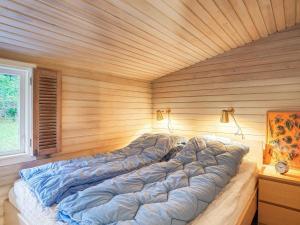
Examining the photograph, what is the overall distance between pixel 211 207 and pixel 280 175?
45.1 inches

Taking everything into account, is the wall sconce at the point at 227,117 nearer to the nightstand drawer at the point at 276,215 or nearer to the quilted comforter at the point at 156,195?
the quilted comforter at the point at 156,195

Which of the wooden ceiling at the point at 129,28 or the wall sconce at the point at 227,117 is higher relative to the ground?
the wooden ceiling at the point at 129,28

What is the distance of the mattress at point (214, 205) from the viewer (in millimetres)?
1259

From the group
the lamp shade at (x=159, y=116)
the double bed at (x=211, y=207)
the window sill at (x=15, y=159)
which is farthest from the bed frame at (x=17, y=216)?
the lamp shade at (x=159, y=116)

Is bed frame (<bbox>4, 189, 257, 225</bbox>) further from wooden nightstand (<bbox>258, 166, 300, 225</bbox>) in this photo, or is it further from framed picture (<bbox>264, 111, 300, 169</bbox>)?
framed picture (<bbox>264, 111, 300, 169</bbox>)

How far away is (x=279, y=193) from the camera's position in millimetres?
2010

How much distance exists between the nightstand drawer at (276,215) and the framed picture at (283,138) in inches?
22.8

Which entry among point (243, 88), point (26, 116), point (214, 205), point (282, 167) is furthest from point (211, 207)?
point (26, 116)

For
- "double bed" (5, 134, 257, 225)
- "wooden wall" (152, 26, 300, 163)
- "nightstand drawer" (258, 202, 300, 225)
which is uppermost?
"wooden wall" (152, 26, 300, 163)

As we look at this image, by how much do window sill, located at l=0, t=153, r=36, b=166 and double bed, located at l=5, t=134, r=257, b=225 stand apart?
0.88 ft

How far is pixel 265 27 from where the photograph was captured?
2.29 metres

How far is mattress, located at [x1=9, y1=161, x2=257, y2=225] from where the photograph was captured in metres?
1.26

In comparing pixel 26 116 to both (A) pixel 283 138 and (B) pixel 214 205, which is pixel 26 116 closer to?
(B) pixel 214 205

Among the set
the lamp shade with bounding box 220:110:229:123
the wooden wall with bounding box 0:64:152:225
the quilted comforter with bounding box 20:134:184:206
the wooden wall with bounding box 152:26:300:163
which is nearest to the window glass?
the wooden wall with bounding box 0:64:152:225
